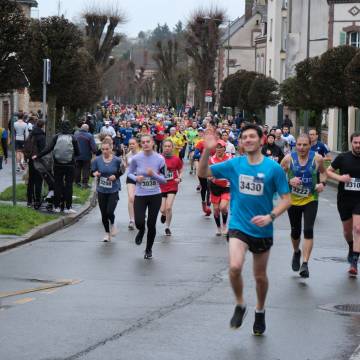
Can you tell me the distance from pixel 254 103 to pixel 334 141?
12.9 metres

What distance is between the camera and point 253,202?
28.5 ft

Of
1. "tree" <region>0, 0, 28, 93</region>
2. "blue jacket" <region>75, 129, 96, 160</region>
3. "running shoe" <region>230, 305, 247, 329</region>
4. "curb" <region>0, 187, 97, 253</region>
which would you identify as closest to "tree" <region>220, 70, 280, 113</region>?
"blue jacket" <region>75, 129, 96, 160</region>

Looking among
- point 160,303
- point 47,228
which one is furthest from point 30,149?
point 160,303

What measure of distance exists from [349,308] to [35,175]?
415 inches

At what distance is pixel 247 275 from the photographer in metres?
12.3

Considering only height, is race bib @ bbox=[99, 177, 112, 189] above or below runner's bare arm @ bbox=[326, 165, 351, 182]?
below

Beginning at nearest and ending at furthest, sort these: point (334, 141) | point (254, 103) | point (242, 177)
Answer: point (242, 177), point (334, 141), point (254, 103)

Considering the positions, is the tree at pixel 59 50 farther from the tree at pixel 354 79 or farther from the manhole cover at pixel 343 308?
the manhole cover at pixel 343 308

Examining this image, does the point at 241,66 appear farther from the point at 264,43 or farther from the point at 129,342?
the point at 129,342

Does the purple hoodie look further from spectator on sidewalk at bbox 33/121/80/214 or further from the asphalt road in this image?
spectator on sidewalk at bbox 33/121/80/214

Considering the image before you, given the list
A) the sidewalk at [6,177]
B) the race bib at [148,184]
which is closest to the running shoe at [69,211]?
the sidewalk at [6,177]

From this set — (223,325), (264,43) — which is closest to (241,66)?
(264,43)

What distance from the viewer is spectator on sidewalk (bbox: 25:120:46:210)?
1962 centimetres

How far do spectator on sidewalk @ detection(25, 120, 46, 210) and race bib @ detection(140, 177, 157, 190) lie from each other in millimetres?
5905
